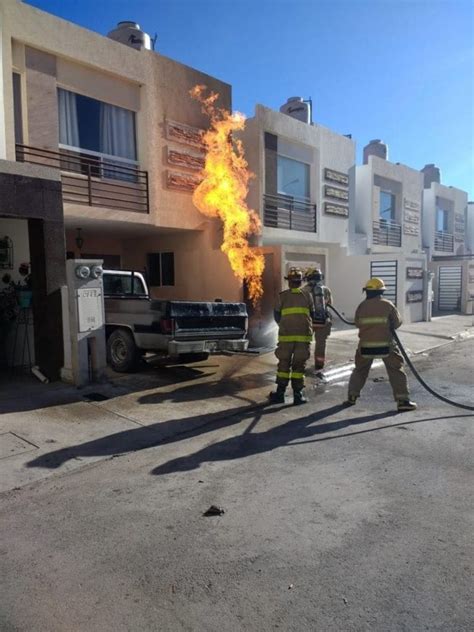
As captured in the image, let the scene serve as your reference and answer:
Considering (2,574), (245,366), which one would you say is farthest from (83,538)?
(245,366)

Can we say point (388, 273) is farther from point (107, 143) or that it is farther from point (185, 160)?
point (107, 143)

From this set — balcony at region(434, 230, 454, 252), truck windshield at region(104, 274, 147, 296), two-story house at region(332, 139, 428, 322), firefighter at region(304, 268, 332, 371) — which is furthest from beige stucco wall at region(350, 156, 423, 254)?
truck windshield at region(104, 274, 147, 296)

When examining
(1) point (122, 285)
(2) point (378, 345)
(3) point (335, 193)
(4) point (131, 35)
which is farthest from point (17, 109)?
(3) point (335, 193)

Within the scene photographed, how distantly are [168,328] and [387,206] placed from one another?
54.1 feet

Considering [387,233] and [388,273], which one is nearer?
[388,273]

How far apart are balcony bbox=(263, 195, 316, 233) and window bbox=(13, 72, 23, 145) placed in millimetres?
6734

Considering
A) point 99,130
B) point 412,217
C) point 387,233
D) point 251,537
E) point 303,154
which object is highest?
point 303,154

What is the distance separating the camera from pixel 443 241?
89.7 ft

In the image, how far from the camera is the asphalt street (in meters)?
2.51

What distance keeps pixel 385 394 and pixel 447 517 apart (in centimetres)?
395

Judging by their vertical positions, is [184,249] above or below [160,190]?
below

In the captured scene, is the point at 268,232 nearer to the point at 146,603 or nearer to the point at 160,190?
the point at 160,190

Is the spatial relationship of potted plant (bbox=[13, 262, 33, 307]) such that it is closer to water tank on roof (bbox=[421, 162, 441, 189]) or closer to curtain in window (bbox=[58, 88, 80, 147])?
curtain in window (bbox=[58, 88, 80, 147])

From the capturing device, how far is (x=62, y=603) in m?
2.59
